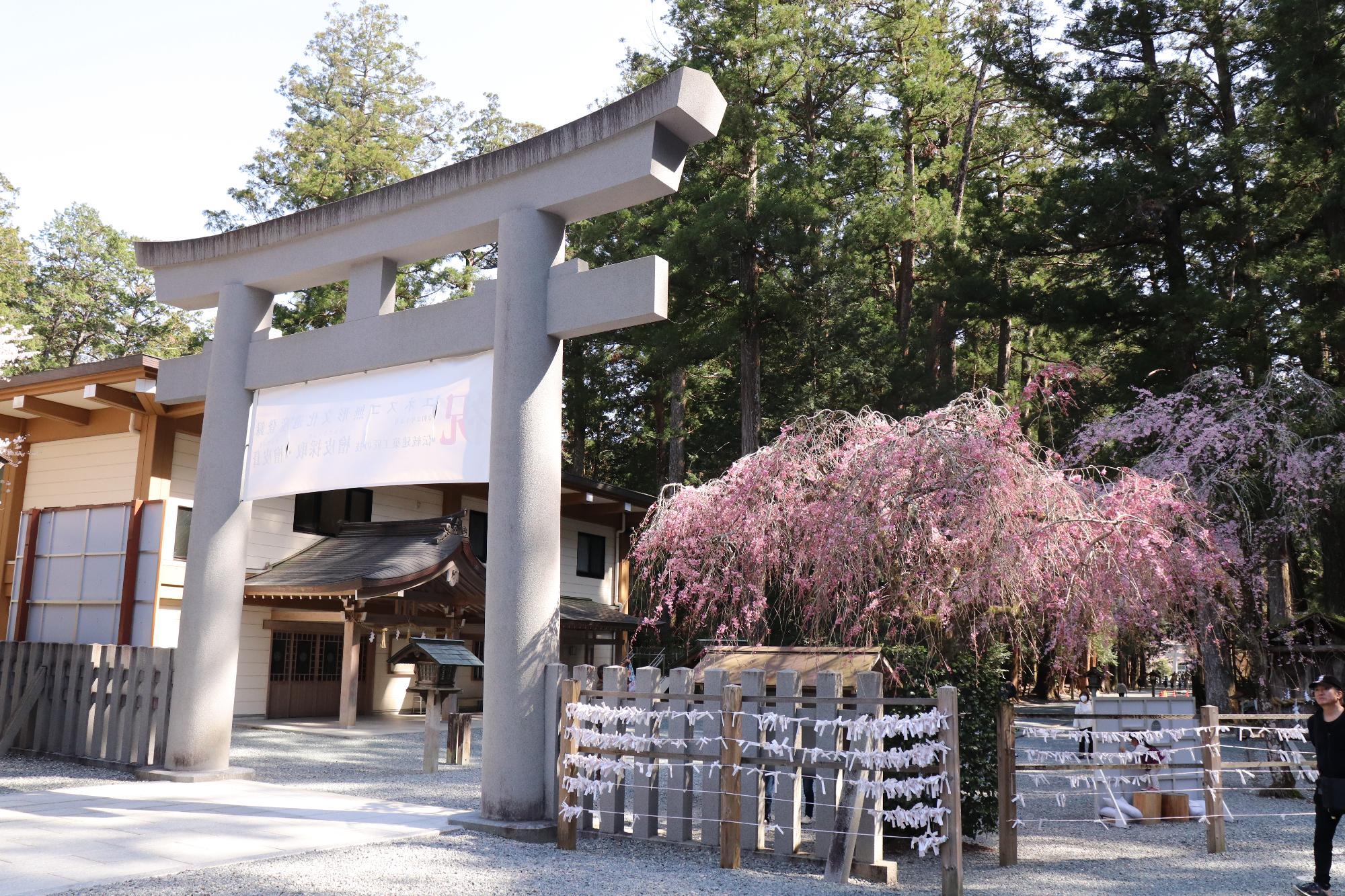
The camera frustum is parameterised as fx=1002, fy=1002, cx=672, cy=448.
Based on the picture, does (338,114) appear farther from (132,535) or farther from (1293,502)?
(1293,502)

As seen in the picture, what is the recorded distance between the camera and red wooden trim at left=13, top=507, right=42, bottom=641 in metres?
14.9

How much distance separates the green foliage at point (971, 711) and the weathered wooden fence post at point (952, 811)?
4.39ft

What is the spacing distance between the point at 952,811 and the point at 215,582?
697 cm

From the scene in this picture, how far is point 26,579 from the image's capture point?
14.9 m

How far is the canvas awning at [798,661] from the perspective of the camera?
6.98 m

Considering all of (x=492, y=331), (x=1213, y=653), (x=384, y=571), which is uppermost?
(x=492, y=331)

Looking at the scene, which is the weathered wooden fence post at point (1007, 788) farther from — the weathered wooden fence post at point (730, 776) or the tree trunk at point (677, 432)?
the tree trunk at point (677, 432)

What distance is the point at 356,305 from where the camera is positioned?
9.03 meters

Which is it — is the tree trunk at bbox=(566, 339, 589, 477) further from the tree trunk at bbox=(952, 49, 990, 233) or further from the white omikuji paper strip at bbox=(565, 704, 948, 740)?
the white omikuji paper strip at bbox=(565, 704, 948, 740)

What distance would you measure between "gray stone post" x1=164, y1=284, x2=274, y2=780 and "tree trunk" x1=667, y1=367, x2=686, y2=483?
46.1 ft

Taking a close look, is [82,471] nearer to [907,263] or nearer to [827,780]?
[827,780]

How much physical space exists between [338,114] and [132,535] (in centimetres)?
1771

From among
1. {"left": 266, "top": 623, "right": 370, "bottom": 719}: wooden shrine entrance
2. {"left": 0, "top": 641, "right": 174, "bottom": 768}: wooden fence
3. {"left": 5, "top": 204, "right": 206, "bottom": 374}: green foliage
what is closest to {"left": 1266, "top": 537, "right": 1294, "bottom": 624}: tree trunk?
{"left": 0, "top": 641, "right": 174, "bottom": 768}: wooden fence

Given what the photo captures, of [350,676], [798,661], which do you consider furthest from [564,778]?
[350,676]
